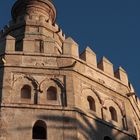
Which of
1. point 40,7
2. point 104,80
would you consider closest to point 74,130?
point 104,80

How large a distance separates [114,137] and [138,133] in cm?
230

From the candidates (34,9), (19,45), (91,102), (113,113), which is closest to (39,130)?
(91,102)

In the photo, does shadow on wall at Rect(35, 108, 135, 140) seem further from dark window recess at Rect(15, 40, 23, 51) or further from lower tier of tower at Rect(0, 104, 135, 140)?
dark window recess at Rect(15, 40, 23, 51)

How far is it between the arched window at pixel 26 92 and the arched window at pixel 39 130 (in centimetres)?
100

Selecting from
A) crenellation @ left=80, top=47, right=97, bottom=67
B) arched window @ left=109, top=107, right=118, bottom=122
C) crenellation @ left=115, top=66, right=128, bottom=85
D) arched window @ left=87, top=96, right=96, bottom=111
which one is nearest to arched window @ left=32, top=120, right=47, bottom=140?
arched window @ left=87, top=96, right=96, bottom=111

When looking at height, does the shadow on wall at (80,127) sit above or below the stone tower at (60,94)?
below

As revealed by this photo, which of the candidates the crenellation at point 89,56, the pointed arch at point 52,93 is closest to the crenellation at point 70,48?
the crenellation at point 89,56

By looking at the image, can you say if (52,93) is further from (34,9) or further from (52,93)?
(34,9)

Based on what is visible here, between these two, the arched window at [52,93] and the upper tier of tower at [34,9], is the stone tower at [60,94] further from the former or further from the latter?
the upper tier of tower at [34,9]

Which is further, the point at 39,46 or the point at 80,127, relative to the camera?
the point at 39,46

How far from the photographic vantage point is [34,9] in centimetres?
2006

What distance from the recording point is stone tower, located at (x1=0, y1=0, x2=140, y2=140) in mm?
14555

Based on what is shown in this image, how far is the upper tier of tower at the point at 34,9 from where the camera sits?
20016 millimetres

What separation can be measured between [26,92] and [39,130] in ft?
4.40
